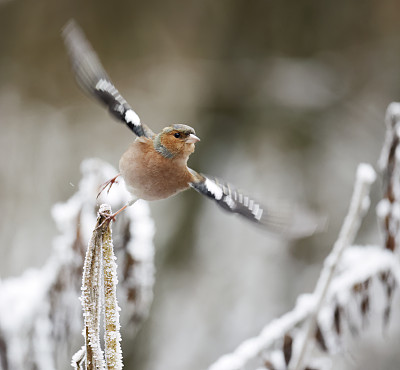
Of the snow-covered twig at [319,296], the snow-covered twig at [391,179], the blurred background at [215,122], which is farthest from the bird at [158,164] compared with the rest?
the blurred background at [215,122]

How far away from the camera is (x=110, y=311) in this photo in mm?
489

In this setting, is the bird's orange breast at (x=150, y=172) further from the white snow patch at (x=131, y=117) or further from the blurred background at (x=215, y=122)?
the blurred background at (x=215, y=122)

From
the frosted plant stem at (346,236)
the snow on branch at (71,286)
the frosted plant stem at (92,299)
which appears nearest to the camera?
the frosted plant stem at (92,299)

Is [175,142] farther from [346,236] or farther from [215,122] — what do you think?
[215,122]

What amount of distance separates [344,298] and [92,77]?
0.72 metres

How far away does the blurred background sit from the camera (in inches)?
155

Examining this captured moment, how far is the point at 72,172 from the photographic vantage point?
13.1ft

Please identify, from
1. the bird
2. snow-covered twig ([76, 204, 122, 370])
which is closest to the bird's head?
the bird

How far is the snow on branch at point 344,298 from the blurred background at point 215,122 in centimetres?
265

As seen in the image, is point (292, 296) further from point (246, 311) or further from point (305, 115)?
point (305, 115)

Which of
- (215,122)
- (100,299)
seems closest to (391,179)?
(100,299)

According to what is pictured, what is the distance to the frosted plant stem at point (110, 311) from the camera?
48cm

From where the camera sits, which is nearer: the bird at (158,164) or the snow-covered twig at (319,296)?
the bird at (158,164)

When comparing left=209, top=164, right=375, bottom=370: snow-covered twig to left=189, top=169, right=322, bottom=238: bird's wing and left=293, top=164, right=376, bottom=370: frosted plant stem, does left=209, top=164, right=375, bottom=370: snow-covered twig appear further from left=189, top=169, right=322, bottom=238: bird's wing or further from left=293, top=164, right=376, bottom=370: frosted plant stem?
left=189, top=169, right=322, bottom=238: bird's wing
